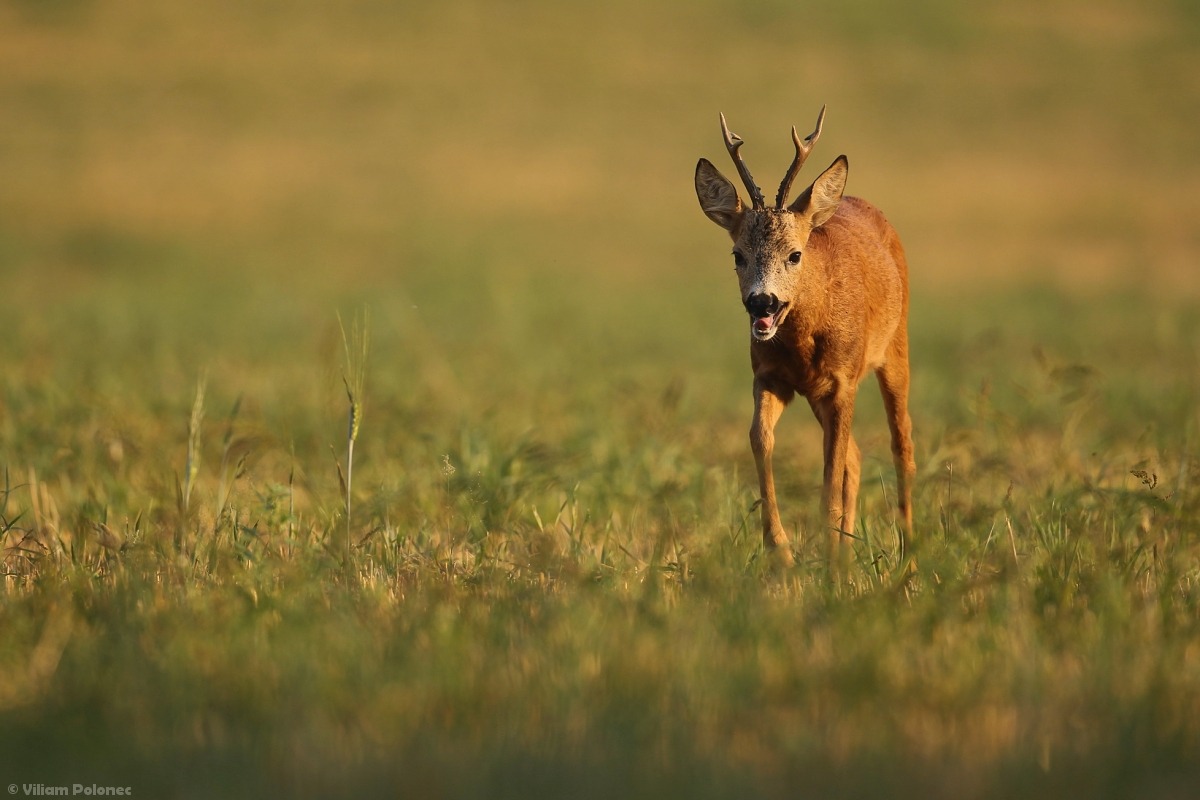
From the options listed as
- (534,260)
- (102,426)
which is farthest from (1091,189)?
(102,426)

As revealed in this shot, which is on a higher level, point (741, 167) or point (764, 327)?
point (741, 167)

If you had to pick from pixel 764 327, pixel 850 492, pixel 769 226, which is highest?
pixel 769 226

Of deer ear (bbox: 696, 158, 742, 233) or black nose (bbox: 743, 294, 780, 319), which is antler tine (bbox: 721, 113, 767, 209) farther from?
→ black nose (bbox: 743, 294, 780, 319)

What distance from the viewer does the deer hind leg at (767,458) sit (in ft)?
22.1

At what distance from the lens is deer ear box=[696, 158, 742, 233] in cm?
734

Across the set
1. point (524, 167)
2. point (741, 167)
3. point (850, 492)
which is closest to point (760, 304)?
point (741, 167)

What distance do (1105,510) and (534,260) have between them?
25877 millimetres

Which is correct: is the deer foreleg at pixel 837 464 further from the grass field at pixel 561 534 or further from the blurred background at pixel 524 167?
the blurred background at pixel 524 167

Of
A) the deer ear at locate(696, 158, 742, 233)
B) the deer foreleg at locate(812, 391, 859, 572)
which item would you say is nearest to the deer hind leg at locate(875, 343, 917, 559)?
the deer foreleg at locate(812, 391, 859, 572)

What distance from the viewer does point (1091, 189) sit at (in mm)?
37250

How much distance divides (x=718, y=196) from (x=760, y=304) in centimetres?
89

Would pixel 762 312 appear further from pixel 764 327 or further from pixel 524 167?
pixel 524 167

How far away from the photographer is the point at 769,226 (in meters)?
7.07

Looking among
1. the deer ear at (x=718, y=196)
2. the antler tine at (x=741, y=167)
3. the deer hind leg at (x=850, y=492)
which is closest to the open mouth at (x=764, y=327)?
the antler tine at (x=741, y=167)
